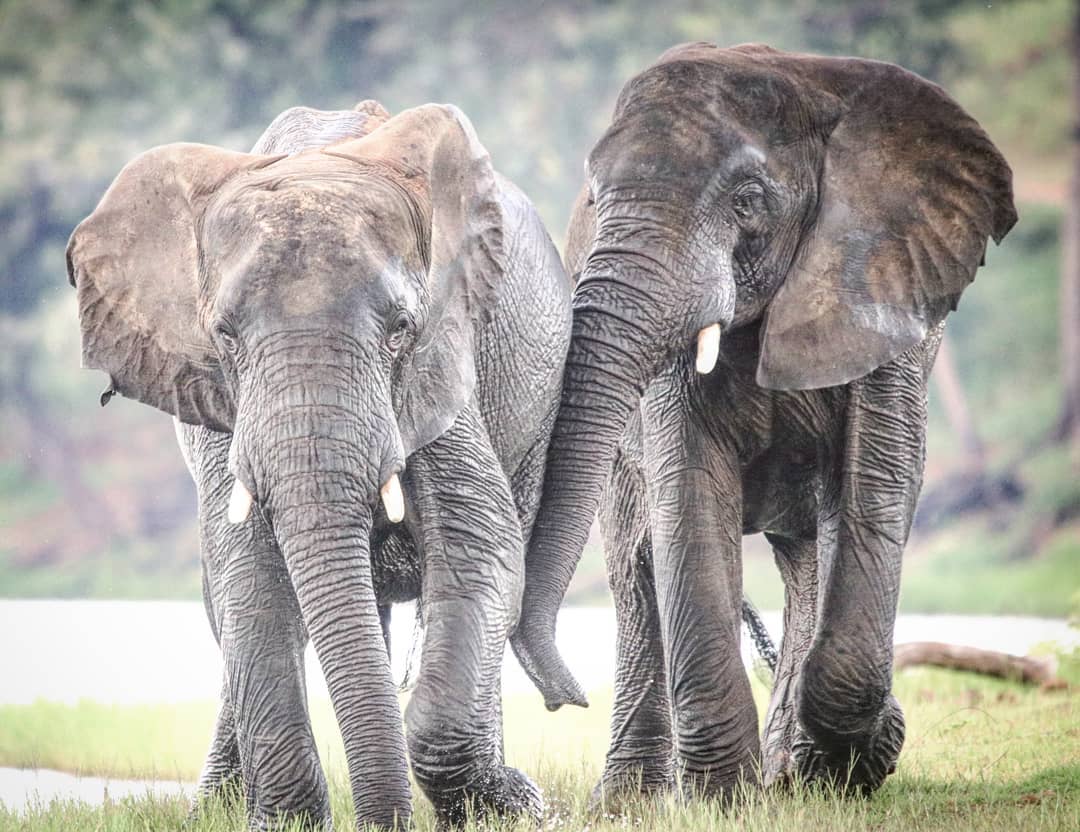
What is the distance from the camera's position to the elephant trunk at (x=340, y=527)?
4.29 meters

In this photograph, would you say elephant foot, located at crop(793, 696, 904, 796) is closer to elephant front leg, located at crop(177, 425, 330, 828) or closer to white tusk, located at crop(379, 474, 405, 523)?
elephant front leg, located at crop(177, 425, 330, 828)

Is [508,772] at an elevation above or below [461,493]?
below

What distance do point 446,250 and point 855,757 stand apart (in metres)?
2.11

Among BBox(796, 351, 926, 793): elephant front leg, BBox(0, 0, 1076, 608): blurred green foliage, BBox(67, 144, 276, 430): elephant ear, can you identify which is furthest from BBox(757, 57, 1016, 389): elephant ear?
BBox(0, 0, 1076, 608): blurred green foliage

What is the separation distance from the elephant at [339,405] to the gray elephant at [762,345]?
14.7 inches

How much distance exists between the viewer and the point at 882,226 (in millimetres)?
5590

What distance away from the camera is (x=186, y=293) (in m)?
4.84

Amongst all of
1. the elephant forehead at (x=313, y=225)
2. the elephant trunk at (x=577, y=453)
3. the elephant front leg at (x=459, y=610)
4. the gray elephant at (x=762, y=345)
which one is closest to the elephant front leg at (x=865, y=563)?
the gray elephant at (x=762, y=345)

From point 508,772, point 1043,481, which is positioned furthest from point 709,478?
point 1043,481

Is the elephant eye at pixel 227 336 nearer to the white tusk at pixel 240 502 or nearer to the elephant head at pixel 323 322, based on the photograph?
the elephant head at pixel 323 322

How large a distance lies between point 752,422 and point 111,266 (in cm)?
200

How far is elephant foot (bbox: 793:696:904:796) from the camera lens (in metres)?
5.73

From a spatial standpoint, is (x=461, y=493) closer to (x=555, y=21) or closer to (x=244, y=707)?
(x=244, y=707)

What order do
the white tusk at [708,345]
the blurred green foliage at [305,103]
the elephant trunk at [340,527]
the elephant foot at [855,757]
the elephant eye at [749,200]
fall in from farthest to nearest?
1. the blurred green foliage at [305,103]
2. the elephant foot at [855,757]
3. the elephant eye at [749,200]
4. the white tusk at [708,345]
5. the elephant trunk at [340,527]
